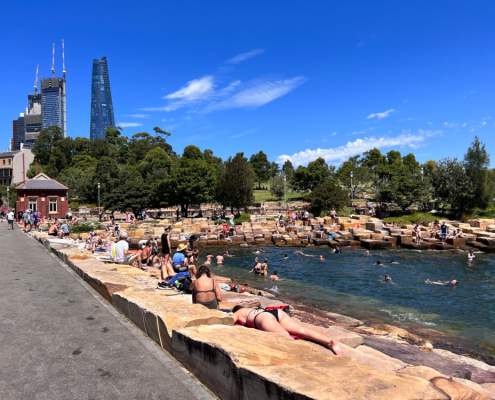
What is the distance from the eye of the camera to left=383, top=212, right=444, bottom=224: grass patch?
47.9m

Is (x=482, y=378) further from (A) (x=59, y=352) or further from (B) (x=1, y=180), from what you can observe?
(B) (x=1, y=180)

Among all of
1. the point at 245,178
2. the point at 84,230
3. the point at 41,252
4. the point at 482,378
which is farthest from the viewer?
the point at 245,178

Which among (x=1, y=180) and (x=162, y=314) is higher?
(x=1, y=180)

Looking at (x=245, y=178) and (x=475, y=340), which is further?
(x=245, y=178)

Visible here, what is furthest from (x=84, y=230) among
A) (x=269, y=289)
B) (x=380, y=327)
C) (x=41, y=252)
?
(x=380, y=327)

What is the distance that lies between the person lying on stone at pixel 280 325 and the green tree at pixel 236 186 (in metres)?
47.1

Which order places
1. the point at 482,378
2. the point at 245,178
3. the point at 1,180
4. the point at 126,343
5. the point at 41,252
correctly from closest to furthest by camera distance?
the point at 126,343 → the point at 482,378 → the point at 41,252 → the point at 245,178 → the point at 1,180

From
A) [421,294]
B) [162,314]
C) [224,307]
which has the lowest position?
[421,294]

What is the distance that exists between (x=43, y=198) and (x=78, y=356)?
159 feet

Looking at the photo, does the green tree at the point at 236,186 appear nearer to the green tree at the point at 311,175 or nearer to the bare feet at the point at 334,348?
the green tree at the point at 311,175

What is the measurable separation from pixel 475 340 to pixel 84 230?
30118 mm

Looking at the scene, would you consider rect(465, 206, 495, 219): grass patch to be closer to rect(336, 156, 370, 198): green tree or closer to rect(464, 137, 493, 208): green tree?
rect(464, 137, 493, 208): green tree

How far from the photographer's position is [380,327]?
11.1m

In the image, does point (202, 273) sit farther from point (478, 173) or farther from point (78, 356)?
point (478, 173)
